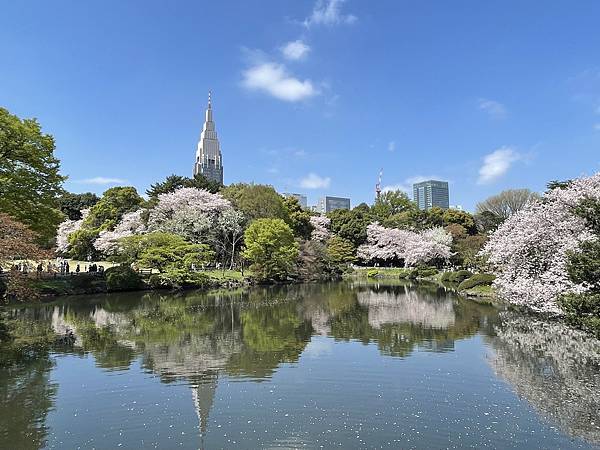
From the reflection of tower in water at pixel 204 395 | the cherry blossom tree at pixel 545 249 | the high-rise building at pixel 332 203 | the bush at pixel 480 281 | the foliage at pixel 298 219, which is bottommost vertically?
the reflection of tower in water at pixel 204 395

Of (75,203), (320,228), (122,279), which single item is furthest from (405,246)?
(75,203)

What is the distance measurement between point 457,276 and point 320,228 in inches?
816

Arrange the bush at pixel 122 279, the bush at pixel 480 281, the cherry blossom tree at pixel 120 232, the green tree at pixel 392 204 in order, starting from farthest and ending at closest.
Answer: the green tree at pixel 392 204 → the cherry blossom tree at pixel 120 232 → the bush at pixel 122 279 → the bush at pixel 480 281

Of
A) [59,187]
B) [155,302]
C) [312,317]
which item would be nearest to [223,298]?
[155,302]

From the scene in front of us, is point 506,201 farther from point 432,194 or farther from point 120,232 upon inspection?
point 432,194

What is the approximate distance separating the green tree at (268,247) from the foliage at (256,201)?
198 inches

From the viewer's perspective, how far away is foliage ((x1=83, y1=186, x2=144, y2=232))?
44.0 m

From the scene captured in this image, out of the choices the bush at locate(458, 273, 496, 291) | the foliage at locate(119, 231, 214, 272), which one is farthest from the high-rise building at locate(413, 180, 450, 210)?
the foliage at locate(119, 231, 214, 272)

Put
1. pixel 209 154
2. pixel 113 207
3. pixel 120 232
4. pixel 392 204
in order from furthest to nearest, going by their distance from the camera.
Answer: pixel 209 154 → pixel 392 204 → pixel 113 207 → pixel 120 232

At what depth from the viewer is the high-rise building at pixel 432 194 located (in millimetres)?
154250

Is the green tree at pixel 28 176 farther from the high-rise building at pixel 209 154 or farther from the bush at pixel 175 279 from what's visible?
the high-rise building at pixel 209 154

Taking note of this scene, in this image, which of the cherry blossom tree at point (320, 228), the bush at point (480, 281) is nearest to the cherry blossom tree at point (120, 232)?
the cherry blossom tree at point (320, 228)

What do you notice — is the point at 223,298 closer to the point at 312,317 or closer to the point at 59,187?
the point at 312,317

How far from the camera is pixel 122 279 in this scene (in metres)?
28.5
